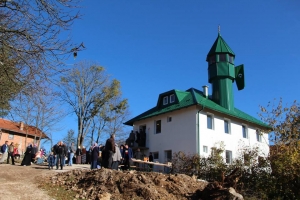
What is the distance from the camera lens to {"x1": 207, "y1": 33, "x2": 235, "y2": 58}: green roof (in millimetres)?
28547

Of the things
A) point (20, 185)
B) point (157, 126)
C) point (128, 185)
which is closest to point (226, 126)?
point (157, 126)

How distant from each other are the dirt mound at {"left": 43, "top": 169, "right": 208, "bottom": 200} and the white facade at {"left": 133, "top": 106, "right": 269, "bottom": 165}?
1055 centimetres

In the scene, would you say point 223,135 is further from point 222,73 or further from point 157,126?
point 222,73

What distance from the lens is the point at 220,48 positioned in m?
28.8

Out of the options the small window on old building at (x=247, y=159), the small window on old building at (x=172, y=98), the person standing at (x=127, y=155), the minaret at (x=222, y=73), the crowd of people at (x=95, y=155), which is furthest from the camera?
the minaret at (x=222, y=73)

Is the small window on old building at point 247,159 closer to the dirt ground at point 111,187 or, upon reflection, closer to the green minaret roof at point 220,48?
the dirt ground at point 111,187

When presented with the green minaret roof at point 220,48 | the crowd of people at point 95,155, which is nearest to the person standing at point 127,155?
the crowd of people at point 95,155

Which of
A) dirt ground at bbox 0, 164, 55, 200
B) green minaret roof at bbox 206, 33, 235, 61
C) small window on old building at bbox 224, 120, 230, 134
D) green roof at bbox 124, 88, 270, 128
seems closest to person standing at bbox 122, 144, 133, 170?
dirt ground at bbox 0, 164, 55, 200

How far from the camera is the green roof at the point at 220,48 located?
28547 mm

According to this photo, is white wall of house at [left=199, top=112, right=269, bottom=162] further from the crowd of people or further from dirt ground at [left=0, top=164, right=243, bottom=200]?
dirt ground at [left=0, top=164, right=243, bottom=200]

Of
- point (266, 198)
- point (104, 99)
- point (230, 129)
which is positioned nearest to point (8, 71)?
point (266, 198)

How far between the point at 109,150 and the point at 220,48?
18.5m

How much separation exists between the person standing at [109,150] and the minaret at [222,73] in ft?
49.5

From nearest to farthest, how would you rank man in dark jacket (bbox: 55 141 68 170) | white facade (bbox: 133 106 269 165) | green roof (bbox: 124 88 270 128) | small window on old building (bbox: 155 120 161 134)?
1. man in dark jacket (bbox: 55 141 68 170)
2. white facade (bbox: 133 106 269 165)
3. green roof (bbox: 124 88 270 128)
4. small window on old building (bbox: 155 120 161 134)
